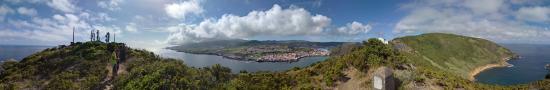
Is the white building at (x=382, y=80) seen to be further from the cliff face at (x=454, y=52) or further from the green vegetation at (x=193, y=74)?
the cliff face at (x=454, y=52)

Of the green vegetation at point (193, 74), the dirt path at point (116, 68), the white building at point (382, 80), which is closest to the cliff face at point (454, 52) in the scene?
the green vegetation at point (193, 74)

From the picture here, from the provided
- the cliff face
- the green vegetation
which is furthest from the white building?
the cliff face

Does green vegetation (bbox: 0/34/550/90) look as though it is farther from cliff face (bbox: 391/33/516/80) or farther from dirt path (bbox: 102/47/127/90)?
cliff face (bbox: 391/33/516/80)

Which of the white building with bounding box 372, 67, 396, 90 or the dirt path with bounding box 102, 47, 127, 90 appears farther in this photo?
the dirt path with bounding box 102, 47, 127, 90

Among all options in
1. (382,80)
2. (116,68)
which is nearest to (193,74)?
(116,68)

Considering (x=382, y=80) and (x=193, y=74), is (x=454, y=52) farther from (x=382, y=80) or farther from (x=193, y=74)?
(x=382, y=80)
